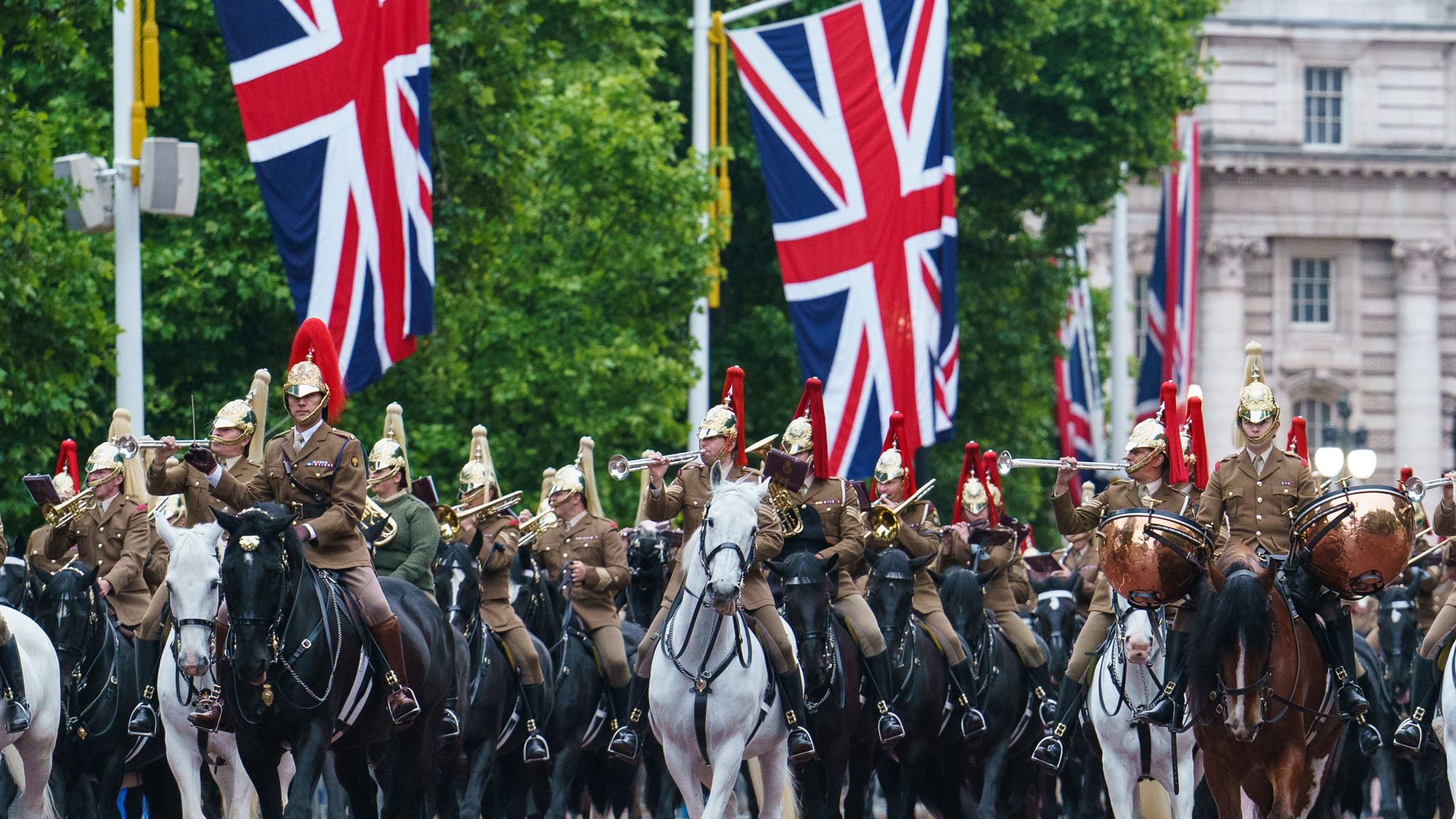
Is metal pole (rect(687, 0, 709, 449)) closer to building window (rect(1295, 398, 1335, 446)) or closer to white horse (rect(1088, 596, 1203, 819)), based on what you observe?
white horse (rect(1088, 596, 1203, 819))

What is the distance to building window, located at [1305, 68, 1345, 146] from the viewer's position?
6894cm

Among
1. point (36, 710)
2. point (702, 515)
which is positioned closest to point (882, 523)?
point (702, 515)

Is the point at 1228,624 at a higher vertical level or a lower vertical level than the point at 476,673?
higher

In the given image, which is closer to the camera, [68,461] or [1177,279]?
[68,461]

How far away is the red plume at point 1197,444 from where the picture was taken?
16703 millimetres

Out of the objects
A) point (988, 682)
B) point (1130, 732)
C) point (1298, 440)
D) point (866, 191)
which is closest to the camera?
point (1130, 732)

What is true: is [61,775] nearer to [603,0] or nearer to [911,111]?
[911,111]

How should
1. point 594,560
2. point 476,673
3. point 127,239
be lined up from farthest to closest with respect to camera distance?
point 127,239
point 594,560
point 476,673

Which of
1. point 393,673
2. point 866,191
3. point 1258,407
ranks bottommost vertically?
point 393,673

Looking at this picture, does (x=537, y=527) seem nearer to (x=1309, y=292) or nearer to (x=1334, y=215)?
(x=1334, y=215)

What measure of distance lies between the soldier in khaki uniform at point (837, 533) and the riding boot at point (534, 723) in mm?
2450

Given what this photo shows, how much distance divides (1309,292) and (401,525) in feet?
181

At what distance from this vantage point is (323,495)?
1428 cm

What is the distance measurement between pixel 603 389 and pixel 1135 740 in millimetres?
16680
